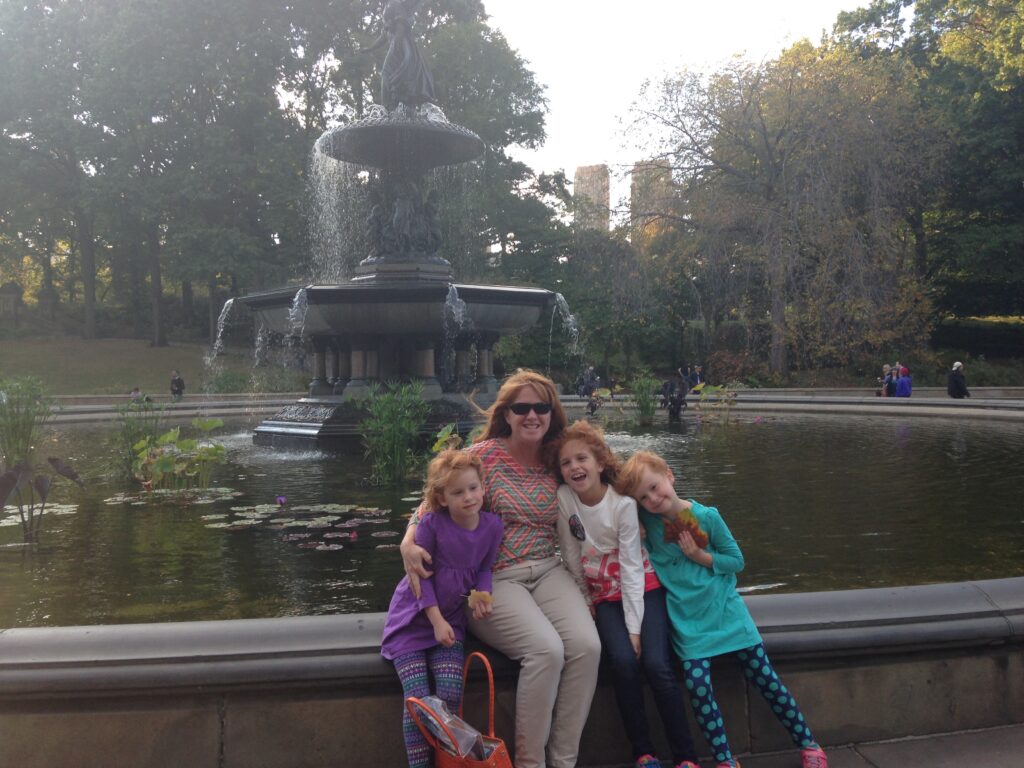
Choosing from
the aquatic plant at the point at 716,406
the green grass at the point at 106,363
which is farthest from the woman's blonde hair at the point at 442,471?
the green grass at the point at 106,363

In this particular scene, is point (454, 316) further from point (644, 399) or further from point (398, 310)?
point (644, 399)

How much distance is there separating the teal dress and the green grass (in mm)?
30050

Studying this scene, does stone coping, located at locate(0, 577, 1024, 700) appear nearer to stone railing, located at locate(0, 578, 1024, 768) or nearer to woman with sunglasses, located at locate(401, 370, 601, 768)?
stone railing, located at locate(0, 578, 1024, 768)

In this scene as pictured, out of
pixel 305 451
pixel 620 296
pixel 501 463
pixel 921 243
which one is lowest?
pixel 305 451

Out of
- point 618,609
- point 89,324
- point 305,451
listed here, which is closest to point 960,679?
point 618,609

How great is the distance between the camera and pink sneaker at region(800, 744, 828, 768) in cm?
280

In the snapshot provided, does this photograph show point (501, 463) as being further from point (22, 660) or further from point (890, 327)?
point (890, 327)

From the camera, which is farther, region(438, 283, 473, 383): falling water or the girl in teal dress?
region(438, 283, 473, 383): falling water

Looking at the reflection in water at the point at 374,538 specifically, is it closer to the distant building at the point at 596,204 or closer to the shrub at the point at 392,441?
the shrub at the point at 392,441

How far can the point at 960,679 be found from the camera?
303 cm

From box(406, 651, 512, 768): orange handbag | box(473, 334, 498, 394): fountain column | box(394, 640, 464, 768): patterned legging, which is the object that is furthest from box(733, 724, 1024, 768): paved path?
box(473, 334, 498, 394): fountain column

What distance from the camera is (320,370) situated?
13820mm

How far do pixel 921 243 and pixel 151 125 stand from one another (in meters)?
32.6

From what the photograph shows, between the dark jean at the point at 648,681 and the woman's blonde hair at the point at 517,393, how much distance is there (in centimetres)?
80
